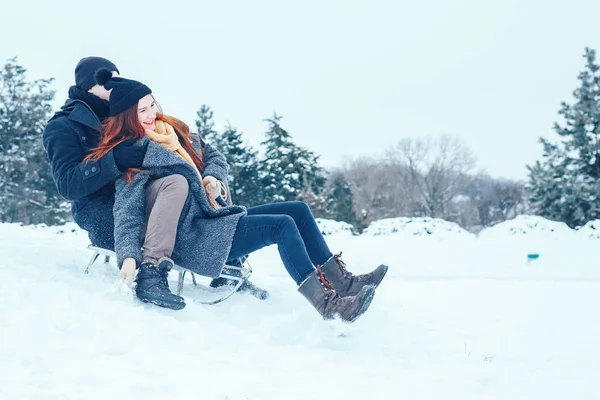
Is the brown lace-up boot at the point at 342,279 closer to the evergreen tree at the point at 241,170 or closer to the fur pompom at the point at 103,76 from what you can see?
the fur pompom at the point at 103,76

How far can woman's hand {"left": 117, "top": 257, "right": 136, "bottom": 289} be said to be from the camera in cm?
320

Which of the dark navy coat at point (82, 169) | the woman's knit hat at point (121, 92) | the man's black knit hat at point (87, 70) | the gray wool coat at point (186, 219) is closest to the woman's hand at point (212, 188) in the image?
the gray wool coat at point (186, 219)

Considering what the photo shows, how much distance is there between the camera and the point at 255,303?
3936 mm

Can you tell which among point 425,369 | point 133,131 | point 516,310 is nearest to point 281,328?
point 425,369

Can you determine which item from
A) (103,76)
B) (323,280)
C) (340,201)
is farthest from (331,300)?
(340,201)

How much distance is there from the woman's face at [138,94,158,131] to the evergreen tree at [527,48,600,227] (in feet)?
51.3

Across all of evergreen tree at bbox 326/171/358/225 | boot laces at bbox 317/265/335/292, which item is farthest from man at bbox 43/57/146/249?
evergreen tree at bbox 326/171/358/225

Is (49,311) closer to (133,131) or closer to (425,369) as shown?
(133,131)

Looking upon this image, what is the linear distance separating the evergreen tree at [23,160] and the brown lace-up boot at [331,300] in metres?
19.2

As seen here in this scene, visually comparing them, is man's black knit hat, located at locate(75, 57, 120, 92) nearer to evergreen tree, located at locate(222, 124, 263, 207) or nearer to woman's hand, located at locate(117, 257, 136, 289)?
woman's hand, located at locate(117, 257, 136, 289)

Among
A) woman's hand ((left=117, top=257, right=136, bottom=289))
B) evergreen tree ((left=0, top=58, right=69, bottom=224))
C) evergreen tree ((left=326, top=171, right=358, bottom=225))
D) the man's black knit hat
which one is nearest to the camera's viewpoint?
woman's hand ((left=117, top=257, right=136, bottom=289))

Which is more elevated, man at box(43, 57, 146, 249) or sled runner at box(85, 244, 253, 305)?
man at box(43, 57, 146, 249)

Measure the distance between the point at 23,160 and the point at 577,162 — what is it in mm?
19574

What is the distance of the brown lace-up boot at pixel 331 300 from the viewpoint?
10.1ft
